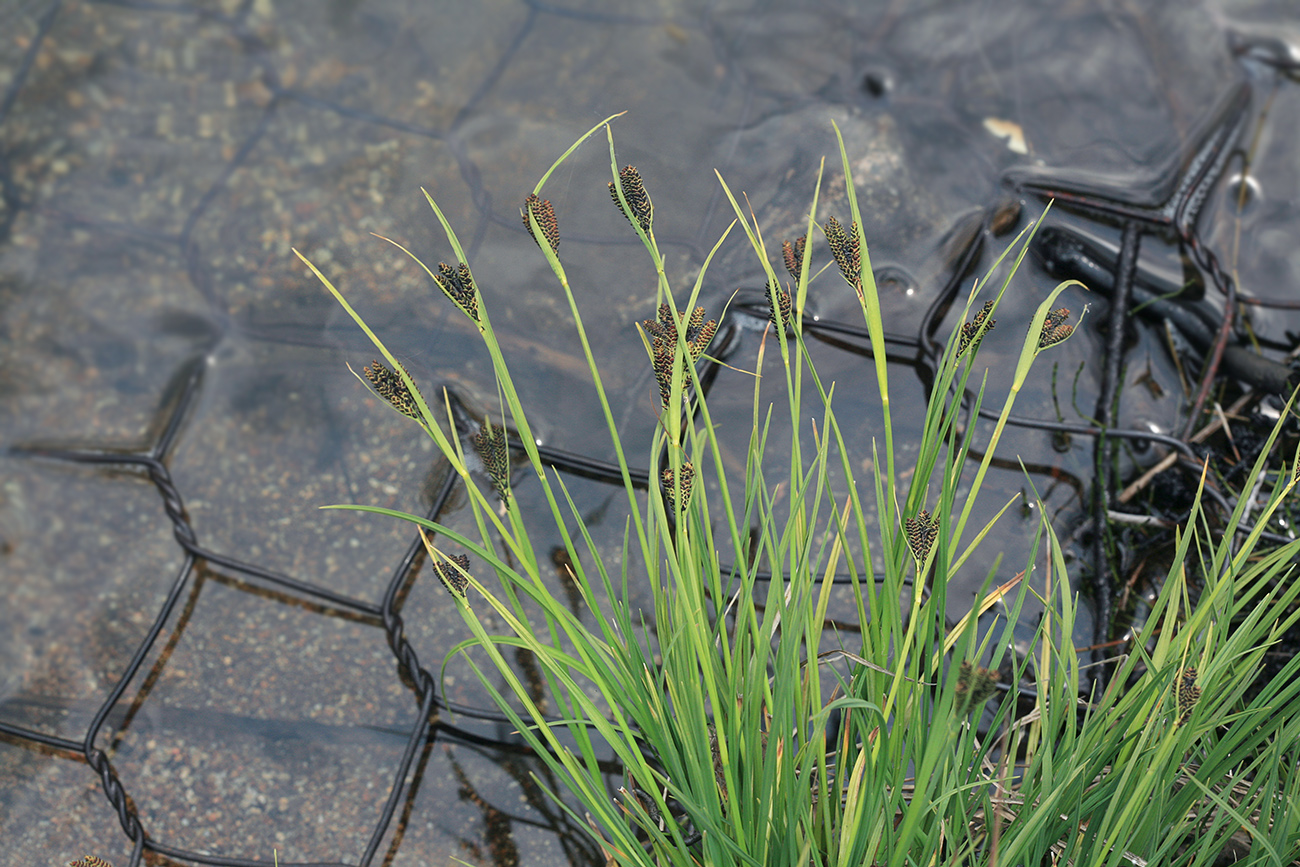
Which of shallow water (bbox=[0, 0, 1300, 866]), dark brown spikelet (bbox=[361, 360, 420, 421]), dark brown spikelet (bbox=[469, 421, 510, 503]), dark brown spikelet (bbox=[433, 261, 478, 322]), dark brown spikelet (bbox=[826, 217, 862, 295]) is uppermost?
dark brown spikelet (bbox=[826, 217, 862, 295])

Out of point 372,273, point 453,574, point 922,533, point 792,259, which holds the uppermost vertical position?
point 792,259

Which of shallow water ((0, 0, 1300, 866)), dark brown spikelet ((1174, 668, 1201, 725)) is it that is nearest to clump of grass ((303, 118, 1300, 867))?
dark brown spikelet ((1174, 668, 1201, 725))

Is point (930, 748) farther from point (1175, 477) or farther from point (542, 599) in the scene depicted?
point (1175, 477)

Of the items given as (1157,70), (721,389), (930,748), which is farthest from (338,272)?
(1157,70)

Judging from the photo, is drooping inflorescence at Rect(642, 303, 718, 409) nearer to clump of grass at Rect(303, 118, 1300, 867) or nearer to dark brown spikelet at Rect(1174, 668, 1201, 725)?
clump of grass at Rect(303, 118, 1300, 867)

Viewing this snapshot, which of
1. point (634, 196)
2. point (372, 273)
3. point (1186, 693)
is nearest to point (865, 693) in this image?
point (1186, 693)

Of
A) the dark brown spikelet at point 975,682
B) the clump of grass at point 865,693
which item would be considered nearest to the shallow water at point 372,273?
the clump of grass at point 865,693

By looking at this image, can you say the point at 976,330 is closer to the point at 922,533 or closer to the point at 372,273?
the point at 922,533
